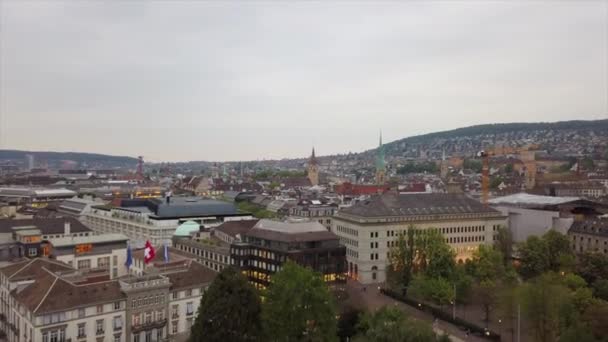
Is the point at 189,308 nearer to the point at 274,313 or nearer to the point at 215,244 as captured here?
the point at 274,313

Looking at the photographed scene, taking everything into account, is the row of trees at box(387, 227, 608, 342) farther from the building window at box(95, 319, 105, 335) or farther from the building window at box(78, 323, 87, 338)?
the building window at box(78, 323, 87, 338)

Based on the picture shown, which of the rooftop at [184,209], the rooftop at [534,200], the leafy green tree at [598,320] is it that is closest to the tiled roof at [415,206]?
the rooftop at [534,200]

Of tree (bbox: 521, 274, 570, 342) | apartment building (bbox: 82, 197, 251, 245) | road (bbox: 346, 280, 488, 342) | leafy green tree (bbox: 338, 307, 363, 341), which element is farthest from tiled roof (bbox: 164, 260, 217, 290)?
apartment building (bbox: 82, 197, 251, 245)

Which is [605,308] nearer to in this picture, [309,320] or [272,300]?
[309,320]

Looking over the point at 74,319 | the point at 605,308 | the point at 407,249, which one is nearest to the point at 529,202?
the point at 407,249

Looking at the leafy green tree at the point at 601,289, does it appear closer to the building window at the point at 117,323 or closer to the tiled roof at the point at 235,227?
the tiled roof at the point at 235,227

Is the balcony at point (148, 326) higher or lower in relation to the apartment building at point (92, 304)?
lower

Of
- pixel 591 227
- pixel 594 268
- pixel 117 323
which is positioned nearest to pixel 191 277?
pixel 117 323
